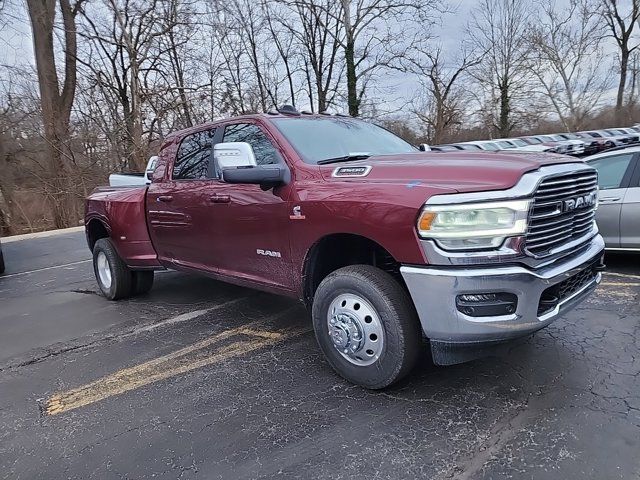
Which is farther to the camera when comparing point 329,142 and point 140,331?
point 140,331

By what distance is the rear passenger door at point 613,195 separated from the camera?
5688 millimetres

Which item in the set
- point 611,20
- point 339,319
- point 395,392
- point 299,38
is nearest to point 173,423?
point 339,319

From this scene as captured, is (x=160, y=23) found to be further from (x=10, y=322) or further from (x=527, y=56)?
(x=527, y=56)

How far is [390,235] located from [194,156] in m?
2.61

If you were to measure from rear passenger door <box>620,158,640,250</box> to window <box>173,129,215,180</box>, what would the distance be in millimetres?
4763

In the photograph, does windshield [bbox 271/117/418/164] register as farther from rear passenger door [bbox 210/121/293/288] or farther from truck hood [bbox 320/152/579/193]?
truck hood [bbox 320/152/579/193]

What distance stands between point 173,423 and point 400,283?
64.3 inches

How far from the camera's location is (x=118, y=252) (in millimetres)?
5496

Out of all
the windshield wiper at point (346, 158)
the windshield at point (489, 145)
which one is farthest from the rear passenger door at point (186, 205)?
the windshield at point (489, 145)

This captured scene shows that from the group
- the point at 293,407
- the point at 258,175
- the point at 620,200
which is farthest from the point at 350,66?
the point at 293,407

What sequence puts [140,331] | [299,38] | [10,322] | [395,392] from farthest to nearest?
[299,38] < [10,322] < [140,331] < [395,392]

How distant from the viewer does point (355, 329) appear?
306 cm

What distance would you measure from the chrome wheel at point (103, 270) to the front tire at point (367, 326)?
356cm

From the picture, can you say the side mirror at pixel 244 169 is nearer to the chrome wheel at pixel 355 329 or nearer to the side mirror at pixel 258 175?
the side mirror at pixel 258 175
